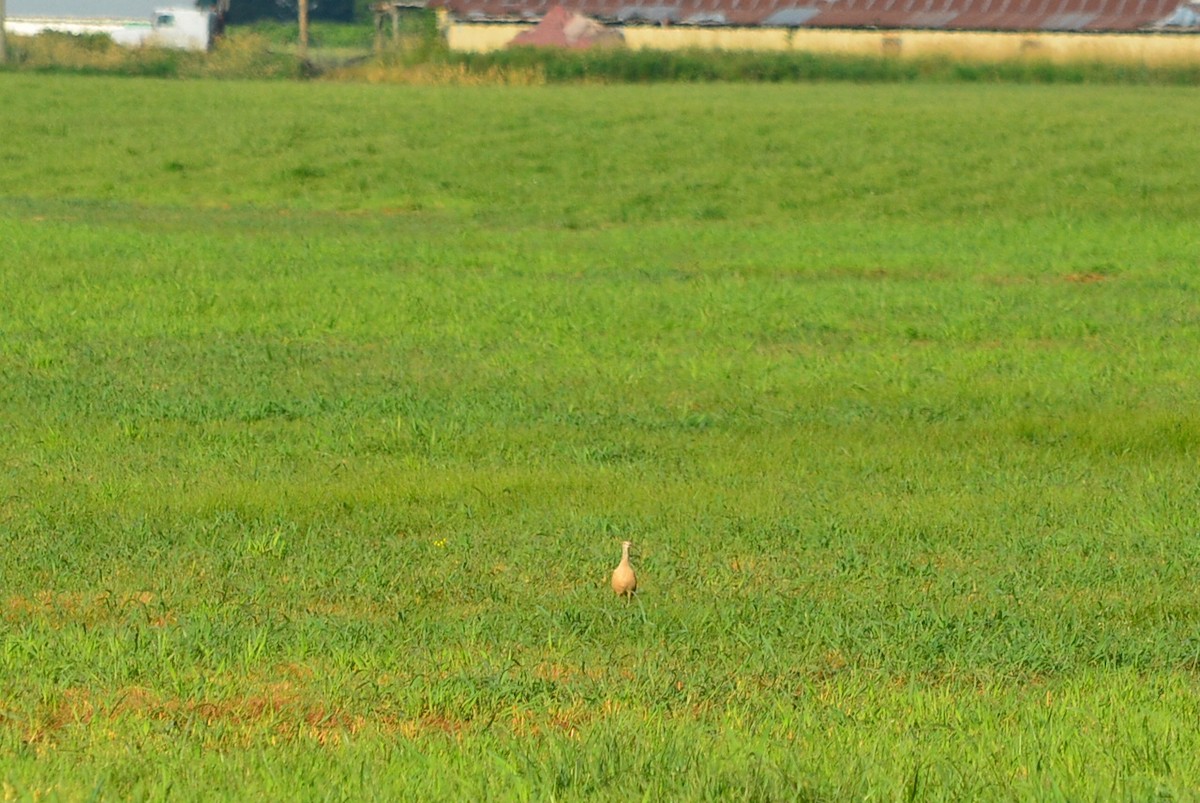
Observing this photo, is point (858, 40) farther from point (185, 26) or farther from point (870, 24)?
point (185, 26)

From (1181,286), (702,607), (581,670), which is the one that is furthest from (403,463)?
(1181,286)

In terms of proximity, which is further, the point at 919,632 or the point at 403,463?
the point at 403,463

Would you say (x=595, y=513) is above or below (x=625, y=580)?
below

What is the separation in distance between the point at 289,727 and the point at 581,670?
1.11 meters

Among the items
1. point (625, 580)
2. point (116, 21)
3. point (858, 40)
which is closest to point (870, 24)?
point (858, 40)

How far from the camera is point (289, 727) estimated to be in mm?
4812

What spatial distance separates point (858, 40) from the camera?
7000 centimetres

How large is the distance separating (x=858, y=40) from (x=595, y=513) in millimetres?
65066

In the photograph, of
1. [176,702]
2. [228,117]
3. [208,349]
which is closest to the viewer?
[176,702]

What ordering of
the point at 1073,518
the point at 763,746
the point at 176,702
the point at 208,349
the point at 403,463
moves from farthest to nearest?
the point at 208,349 < the point at 403,463 < the point at 1073,518 < the point at 176,702 < the point at 763,746

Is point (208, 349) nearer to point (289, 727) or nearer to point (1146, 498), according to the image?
point (1146, 498)

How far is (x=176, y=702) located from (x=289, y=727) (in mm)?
436

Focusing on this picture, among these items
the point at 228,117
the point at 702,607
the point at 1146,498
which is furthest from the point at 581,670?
the point at 228,117

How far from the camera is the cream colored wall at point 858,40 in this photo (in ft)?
225
